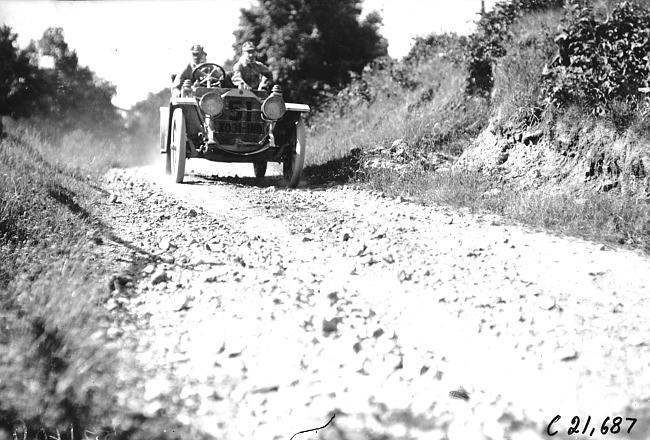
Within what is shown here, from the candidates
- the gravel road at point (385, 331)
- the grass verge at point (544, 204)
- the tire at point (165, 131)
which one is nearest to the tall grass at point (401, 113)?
the grass verge at point (544, 204)

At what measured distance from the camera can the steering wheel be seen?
9.00 metres

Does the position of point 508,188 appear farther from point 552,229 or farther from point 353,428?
point 353,428

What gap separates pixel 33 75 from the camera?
1521 cm

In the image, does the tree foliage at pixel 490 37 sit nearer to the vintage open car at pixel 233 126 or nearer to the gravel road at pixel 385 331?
the vintage open car at pixel 233 126

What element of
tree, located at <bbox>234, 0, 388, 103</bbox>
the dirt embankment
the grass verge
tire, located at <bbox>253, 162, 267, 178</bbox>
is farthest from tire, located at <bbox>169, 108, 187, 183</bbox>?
tree, located at <bbox>234, 0, 388, 103</bbox>

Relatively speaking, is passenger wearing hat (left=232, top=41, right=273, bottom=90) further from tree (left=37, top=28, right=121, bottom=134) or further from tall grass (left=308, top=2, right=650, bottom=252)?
tree (left=37, top=28, right=121, bottom=134)

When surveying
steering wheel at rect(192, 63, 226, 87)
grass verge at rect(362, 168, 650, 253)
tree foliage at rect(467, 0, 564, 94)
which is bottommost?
grass verge at rect(362, 168, 650, 253)

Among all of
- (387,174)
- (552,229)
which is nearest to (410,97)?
(387,174)

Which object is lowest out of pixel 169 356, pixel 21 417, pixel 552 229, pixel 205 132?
pixel 21 417

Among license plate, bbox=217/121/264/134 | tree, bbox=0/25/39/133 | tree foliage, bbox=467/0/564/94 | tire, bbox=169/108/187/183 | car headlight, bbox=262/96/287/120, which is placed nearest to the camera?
car headlight, bbox=262/96/287/120

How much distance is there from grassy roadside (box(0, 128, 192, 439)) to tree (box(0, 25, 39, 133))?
863 centimetres

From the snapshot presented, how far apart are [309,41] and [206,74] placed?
364 inches

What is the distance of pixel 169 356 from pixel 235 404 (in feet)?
1.79

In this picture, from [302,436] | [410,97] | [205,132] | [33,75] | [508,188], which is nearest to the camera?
[302,436]
